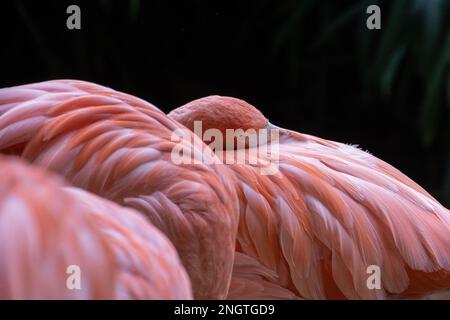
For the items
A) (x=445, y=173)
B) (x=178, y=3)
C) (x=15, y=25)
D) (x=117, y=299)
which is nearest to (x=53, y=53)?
(x=15, y=25)

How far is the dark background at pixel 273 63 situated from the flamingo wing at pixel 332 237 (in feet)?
5.61

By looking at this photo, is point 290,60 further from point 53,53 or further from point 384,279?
point 384,279

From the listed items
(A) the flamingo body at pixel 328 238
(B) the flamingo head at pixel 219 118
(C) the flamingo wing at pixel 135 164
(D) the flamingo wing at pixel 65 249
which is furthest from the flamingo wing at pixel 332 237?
(D) the flamingo wing at pixel 65 249

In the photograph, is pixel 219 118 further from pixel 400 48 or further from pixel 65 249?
pixel 400 48

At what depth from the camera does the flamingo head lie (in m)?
1.79

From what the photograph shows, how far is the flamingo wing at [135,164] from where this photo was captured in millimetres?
1356

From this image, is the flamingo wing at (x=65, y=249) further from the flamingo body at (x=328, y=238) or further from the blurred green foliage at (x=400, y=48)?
the blurred green foliage at (x=400, y=48)

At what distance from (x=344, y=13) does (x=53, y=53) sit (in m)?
1.18

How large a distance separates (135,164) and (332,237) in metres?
0.48

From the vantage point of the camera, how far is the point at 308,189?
5.61 feet

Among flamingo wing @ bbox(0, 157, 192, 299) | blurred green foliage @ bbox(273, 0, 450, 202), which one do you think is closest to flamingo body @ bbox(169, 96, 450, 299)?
flamingo wing @ bbox(0, 157, 192, 299)

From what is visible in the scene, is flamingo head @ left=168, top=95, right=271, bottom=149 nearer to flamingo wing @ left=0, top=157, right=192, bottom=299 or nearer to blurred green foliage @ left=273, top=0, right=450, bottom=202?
flamingo wing @ left=0, top=157, right=192, bottom=299

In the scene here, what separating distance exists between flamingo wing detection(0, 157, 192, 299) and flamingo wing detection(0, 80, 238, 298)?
36cm

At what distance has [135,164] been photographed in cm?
140
